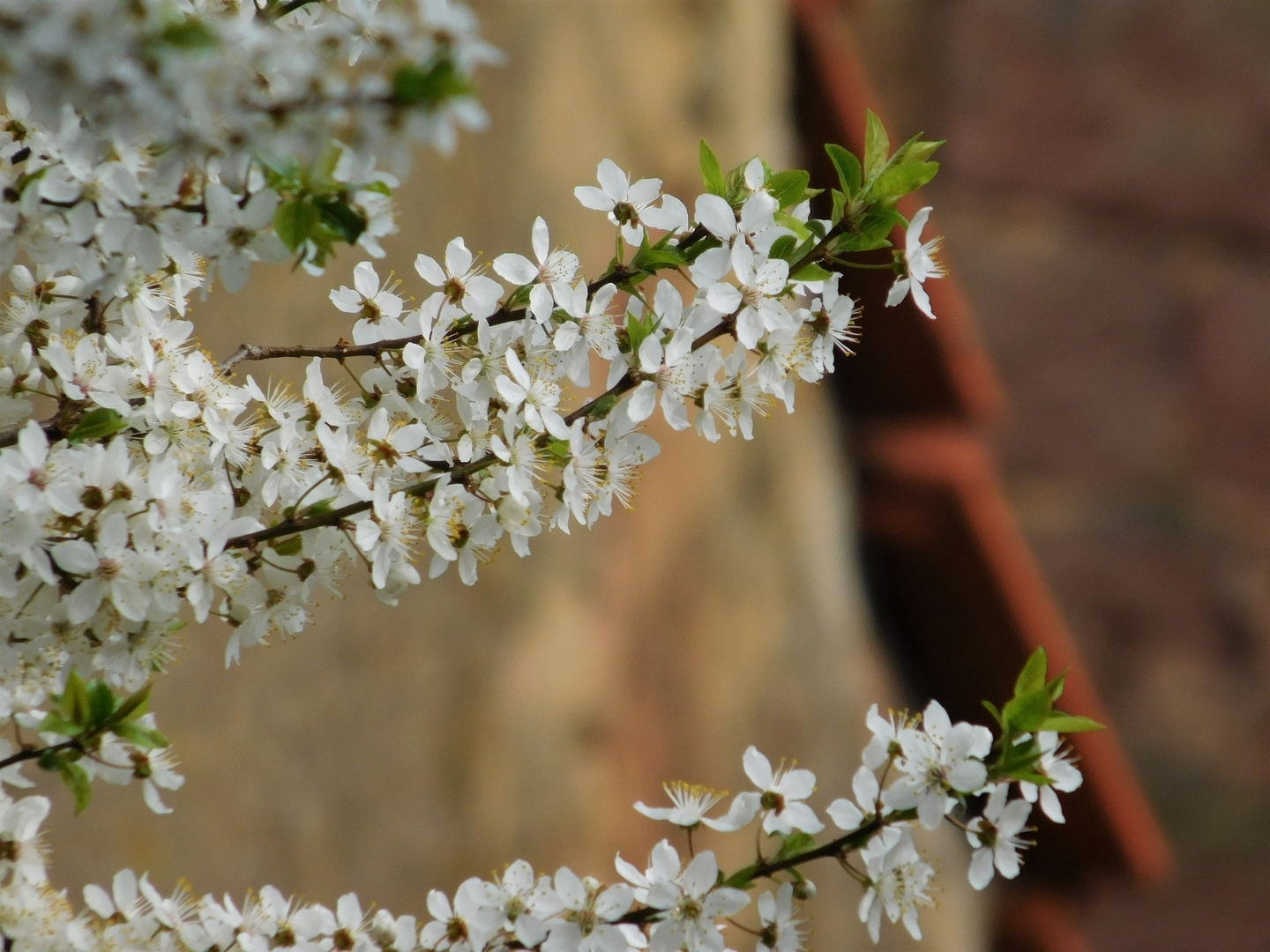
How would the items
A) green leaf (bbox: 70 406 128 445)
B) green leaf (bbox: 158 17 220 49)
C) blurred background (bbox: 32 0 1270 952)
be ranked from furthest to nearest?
blurred background (bbox: 32 0 1270 952), green leaf (bbox: 70 406 128 445), green leaf (bbox: 158 17 220 49)

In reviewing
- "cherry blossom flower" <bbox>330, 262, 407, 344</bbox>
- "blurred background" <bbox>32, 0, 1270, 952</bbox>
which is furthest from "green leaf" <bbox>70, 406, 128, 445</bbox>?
"blurred background" <bbox>32, 0, 1270, 952</bbox>

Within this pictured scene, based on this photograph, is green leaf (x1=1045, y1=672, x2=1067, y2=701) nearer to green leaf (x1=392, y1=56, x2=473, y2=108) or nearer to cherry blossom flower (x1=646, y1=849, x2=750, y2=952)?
cherry blossom flower (x1=646, y1=849, x2=750, y2=952)

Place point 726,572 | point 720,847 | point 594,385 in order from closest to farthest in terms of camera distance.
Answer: point 594,385
point 720,847
point 726,572

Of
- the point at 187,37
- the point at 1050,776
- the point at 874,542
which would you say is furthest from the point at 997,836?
the point at 874,542

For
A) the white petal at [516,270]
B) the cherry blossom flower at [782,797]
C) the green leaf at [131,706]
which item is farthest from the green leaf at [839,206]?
the green leaf at [131,706]

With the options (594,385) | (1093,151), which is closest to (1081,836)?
(594,385)

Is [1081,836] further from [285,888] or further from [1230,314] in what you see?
[1230,314]
